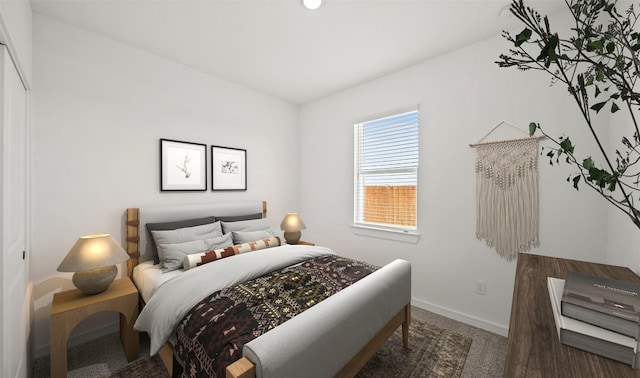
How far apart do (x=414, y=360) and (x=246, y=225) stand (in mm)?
2145

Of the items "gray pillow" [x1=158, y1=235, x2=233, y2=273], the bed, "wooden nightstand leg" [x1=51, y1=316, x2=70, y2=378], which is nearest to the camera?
the bed

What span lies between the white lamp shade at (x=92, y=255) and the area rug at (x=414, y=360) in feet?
2.69

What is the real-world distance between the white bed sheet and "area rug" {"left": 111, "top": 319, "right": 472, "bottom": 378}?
0.49 m

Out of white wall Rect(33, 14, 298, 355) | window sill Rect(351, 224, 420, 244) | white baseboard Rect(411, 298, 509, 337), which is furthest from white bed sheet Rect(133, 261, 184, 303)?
white baseboard Rect(411, 298, 509, 337)

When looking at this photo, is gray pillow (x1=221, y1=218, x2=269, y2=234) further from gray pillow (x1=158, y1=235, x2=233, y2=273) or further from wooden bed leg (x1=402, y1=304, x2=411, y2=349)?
wooden bed leg (x1=402, y1=304, x2=411, y2=349)

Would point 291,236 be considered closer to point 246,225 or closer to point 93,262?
point 246,225

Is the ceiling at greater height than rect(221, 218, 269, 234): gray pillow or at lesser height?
greater

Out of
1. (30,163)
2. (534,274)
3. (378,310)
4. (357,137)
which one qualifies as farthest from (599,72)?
(30,163)

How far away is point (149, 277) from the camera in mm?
2174

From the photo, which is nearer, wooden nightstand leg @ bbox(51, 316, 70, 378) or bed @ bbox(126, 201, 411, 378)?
bed @ bbox(126, 201, 411, 378)

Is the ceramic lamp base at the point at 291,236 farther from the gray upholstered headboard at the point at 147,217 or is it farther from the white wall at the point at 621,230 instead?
the white wall at the point at 621,230

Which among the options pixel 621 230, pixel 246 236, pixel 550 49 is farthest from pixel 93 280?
pixel 621 230

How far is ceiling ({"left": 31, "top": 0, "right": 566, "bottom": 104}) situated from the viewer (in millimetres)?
2018

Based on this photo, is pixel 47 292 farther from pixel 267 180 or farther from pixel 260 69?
pixel 260 69
